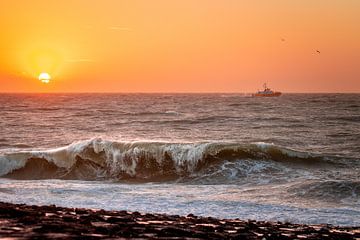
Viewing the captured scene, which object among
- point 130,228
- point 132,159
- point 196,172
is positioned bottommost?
point 196,172

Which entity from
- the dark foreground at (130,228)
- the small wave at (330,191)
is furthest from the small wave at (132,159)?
the dark foreground at (130,228)


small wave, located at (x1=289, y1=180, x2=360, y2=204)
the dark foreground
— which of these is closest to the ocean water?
small wave, located at (x1=289, y1=180, x2=360, y2=204)

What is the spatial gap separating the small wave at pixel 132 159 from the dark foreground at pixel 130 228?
13580 mm

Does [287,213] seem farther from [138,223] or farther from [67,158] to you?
[67,158]

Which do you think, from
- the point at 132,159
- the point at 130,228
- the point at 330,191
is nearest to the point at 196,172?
the point at 132,159

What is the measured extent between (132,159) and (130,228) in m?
18.3

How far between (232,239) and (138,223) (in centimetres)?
223

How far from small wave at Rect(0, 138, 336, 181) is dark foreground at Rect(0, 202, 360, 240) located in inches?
535

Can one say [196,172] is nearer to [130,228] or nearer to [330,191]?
[330,191]

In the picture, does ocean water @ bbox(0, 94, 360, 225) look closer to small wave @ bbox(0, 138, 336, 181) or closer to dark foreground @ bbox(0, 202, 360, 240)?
small wave @ bbox(0, 138, 336, 181)

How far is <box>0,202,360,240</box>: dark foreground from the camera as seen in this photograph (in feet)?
27.8

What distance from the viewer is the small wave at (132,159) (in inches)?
1007

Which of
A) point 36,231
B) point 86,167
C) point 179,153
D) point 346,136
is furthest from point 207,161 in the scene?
point 36,231

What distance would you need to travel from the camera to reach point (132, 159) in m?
27.6
